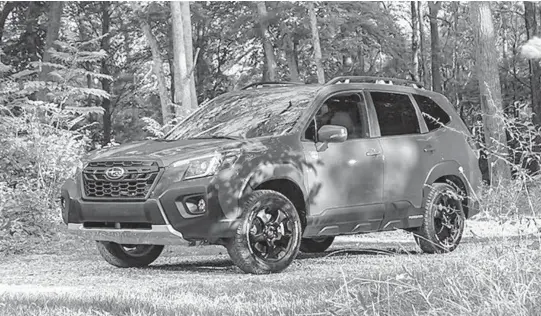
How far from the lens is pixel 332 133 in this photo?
9.05 m

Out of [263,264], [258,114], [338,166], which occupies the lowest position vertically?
[263,264]

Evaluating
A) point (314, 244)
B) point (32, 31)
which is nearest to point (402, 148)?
point (314, 244)

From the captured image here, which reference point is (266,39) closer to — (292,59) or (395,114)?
(292,59)

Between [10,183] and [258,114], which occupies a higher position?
[258,114]

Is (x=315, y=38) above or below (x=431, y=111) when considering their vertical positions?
above

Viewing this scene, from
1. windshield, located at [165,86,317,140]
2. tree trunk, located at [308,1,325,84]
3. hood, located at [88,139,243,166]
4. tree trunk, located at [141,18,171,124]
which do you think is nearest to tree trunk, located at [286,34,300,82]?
tree trunk, located at [308,1,325,84]

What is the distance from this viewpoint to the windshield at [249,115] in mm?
9125

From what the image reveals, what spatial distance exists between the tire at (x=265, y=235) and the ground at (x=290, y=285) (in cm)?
17

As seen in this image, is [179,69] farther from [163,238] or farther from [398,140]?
[163,238]

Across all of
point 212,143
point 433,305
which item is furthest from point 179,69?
point 433,305

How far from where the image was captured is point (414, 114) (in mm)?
10680

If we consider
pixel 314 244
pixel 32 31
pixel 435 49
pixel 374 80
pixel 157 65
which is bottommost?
pixel 314 244

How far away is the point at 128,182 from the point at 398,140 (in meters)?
3.36

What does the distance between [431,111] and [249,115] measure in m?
2.76
